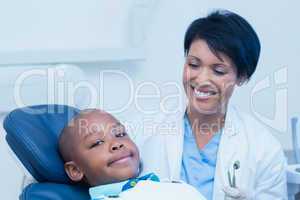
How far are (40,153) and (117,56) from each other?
608 mm

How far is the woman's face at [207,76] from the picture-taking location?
51.0 inches

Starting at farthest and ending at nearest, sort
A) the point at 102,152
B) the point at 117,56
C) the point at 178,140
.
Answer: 1. the point at 117,56
2. the point at 178,140
3. the point at 102,152

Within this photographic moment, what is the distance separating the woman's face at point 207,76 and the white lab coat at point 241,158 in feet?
0.29

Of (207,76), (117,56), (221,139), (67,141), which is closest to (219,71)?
(207,76)

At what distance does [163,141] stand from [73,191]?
11.1 inches

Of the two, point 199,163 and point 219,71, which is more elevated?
point 219,71

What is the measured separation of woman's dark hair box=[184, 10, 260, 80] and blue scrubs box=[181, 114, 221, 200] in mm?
212

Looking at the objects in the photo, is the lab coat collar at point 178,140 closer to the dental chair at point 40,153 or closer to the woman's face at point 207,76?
the woman's face at point 207,76

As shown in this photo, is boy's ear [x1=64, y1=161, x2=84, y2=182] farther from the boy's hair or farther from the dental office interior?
the dental office interior

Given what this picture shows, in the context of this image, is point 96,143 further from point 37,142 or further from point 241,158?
point 241,158

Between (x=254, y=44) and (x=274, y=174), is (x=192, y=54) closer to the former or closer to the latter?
(x=254, y=44)

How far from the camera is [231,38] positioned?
129 cm

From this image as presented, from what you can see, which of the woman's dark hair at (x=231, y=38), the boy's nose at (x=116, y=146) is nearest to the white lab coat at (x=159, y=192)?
the boy's nose at (x=116, y=146)

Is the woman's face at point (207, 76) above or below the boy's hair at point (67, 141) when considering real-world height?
above
